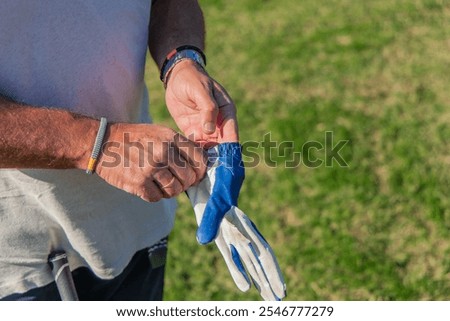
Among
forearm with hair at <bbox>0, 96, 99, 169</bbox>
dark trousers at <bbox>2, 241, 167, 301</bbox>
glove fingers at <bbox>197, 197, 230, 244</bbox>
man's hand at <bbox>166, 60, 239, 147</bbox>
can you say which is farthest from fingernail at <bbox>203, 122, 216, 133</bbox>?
dark trousers at <bbox>2, 241, 167, 301</bbox>

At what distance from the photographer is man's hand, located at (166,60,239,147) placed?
5.24 ft

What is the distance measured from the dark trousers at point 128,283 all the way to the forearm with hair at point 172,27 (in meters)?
0.63

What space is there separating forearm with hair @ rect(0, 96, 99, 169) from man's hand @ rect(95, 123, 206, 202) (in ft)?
0.17

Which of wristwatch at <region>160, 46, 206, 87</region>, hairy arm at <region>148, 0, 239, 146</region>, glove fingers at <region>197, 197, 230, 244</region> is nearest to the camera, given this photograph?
glove fingers at <region>197, 197, 230, 244</region>

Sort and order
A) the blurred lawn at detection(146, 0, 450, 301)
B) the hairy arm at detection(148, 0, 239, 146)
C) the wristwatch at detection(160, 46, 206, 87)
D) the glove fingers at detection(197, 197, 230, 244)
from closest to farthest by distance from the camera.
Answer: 1. the glove fingers at detection(197, 197, 230, 244)
2. the hairy arm at detection(148, 0, 239, 146)
3. the wristwatch at detection(160, 46, 206, 87)
4. the blurred lawn at detection(146, 0, 450, 301)

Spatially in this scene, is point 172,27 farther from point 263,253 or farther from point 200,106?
point 263,253

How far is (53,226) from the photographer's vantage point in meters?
1.68

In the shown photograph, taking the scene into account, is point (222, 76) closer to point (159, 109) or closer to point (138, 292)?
point (159, 109)

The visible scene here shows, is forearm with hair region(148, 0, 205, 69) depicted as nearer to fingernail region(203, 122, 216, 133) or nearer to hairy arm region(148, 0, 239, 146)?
hairy arm region(148, 0, 239, 146)

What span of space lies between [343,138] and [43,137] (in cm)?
235

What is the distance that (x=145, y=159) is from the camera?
1.44 m

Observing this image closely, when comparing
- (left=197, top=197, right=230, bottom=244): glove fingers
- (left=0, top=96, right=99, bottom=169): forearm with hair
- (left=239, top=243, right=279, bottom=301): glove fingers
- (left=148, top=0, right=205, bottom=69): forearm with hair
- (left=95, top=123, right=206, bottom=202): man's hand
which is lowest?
(left=239, top=243, right=279, bottom=301): glove fingers

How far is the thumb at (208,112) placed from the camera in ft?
5.18

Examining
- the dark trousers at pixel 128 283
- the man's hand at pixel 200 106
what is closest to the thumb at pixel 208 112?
the man's hand at pixel 200 106
